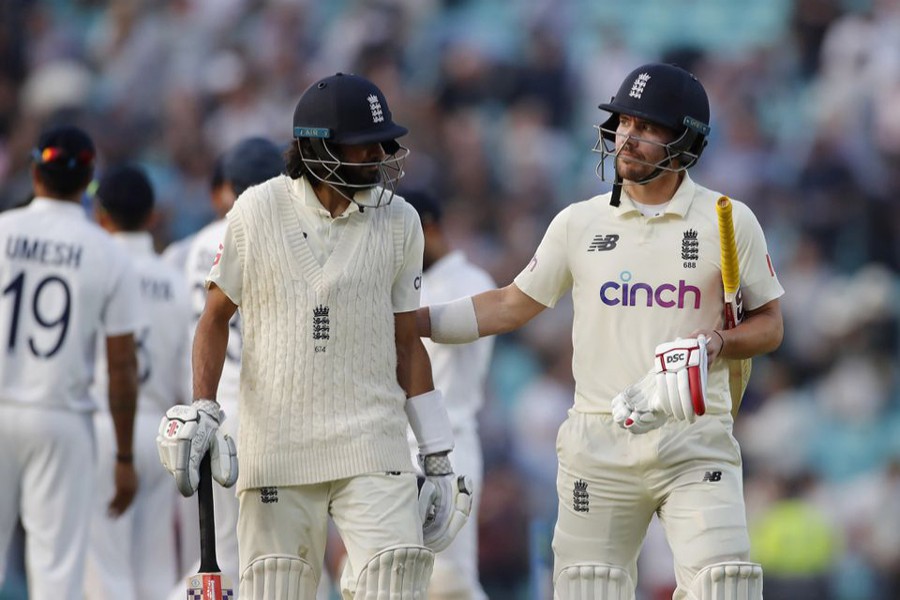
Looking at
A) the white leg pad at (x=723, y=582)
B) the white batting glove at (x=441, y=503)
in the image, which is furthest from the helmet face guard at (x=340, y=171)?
the white leg pad at (x=723, y=582)

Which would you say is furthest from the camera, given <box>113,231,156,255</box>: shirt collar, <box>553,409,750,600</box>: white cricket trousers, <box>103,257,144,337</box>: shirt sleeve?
<box>113,231,156,255</box>: shirt collar

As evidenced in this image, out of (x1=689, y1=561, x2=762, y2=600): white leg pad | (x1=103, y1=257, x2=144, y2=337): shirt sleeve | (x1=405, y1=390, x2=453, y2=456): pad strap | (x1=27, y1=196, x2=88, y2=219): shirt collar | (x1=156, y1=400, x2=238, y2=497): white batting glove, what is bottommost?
(x1=689, y1=561, x2=762, y2=600): white leg pad

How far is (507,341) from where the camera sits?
1070cm

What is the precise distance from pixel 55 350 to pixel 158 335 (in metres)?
1.28

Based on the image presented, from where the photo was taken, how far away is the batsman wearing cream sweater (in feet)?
15.6

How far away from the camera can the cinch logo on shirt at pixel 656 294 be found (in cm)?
494

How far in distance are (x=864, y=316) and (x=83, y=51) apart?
5623mm

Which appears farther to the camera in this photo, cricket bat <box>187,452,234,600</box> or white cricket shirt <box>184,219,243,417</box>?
white cricket shirt <box>184,219,243,417</box>

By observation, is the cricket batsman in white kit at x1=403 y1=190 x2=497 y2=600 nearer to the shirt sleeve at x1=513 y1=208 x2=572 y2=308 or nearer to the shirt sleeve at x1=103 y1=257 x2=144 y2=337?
the shirt sleeve at x1=103 y1=257 x2=144 y2=337

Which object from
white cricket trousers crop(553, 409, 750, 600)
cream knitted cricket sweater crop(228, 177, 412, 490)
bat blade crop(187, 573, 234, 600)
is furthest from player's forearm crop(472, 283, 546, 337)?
bat blade crop(187, 573, 234, 600)

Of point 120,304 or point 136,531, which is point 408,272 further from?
point 136,531

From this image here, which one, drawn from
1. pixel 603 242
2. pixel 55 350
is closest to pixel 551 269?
pixel 603 242

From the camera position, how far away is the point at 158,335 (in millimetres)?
7875

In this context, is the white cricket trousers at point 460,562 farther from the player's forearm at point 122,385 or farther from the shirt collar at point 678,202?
the shirt collar at point 678,202
